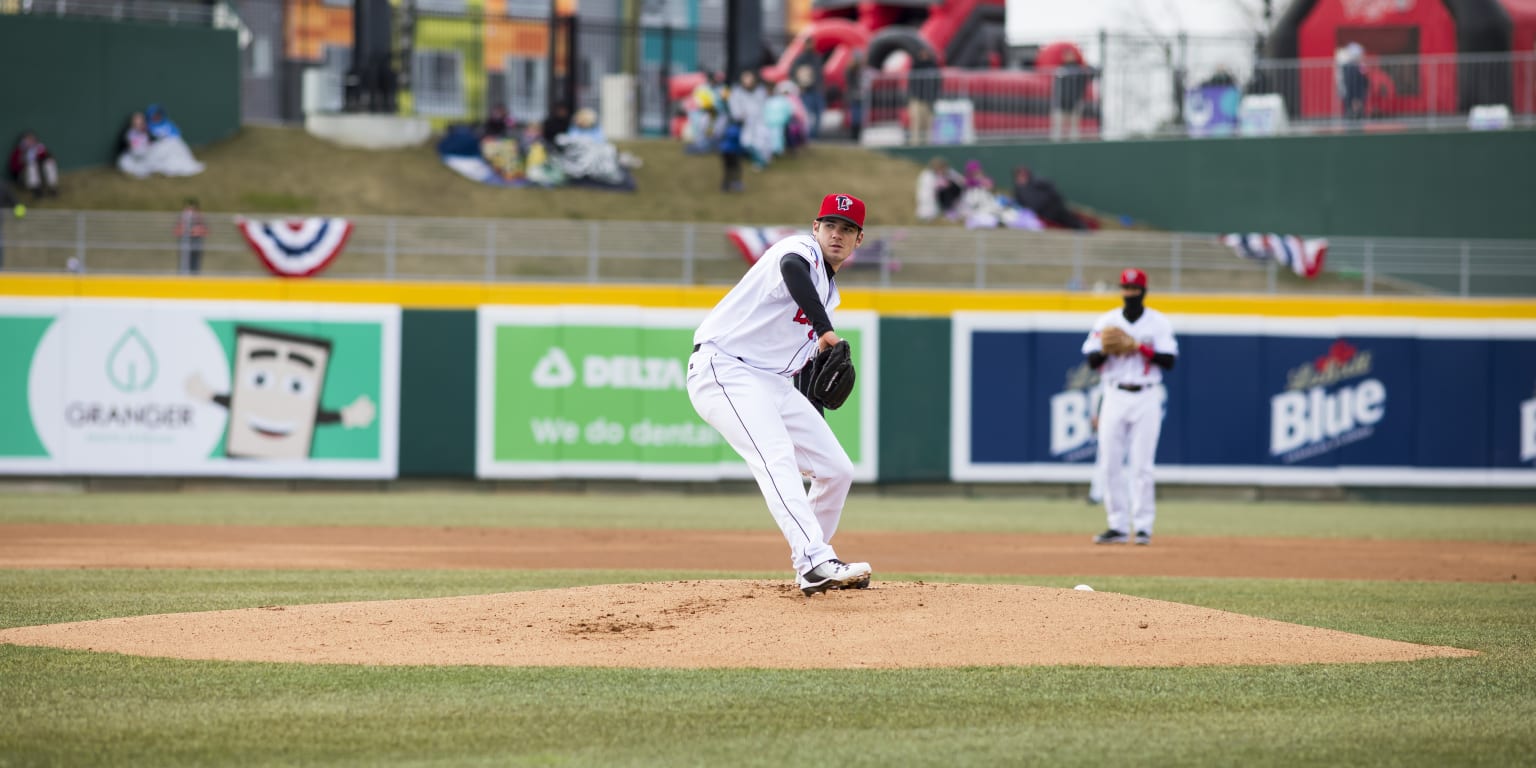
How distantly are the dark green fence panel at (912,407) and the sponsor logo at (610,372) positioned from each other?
9.26 ft

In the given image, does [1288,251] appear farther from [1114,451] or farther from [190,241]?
[190,241]

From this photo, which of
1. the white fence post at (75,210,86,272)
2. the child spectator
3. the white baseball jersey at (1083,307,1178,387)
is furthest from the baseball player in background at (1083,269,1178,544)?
the white fence post at (75,210,86,272)

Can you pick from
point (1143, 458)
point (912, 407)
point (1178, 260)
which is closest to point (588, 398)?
point (912, 407)

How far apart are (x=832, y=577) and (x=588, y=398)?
14084mm

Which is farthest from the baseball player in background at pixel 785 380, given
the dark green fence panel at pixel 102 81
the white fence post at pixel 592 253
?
the dark green fence panel at pixel 102 81

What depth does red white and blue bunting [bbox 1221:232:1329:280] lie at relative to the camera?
24266 mm

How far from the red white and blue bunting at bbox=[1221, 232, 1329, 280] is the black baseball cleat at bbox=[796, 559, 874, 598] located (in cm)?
1802

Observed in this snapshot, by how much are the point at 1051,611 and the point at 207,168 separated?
2316cm

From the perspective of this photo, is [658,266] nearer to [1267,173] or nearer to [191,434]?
[191,434]

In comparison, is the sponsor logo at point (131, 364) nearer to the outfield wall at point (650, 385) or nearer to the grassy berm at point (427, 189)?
the outfield wall at point (650, 385)

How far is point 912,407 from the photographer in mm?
21953

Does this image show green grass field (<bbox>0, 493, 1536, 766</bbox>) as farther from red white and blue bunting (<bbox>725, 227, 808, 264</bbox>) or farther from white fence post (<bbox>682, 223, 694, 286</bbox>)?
A: red white and blue bunting (<bbox>725, 227, 808, 264</bbox>)

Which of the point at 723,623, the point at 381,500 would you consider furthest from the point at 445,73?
the point at 723,623

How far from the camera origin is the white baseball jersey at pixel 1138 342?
45.4ft
